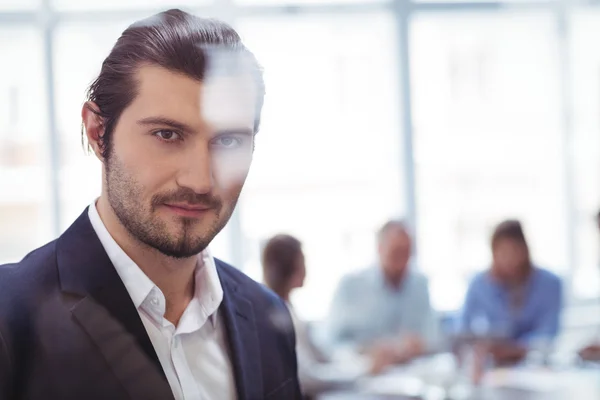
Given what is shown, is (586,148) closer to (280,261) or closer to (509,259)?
(509,259)

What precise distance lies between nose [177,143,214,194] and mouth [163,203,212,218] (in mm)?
12

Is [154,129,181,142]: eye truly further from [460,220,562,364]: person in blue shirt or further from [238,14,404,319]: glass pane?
[460,220,562,364]: person in blue shirt

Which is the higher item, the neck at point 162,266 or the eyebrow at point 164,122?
the eyebrow at point 164,122

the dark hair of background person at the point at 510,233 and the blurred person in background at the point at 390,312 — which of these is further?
the dark hair of background person at the point at 510,233

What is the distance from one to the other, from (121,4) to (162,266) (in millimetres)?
221

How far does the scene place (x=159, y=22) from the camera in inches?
22.5

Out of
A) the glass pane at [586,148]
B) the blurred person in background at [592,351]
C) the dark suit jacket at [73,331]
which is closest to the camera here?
the dark suit jacket at [73,331]

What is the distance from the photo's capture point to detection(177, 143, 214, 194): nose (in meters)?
0.55

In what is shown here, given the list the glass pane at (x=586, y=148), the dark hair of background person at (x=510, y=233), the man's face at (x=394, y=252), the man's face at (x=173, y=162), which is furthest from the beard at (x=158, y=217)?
the dark hair of background person at (x=510, y=233)

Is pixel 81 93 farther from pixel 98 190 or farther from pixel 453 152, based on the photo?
pixel 453 152

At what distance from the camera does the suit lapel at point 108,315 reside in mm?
558

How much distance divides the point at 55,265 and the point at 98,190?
0.22 ft

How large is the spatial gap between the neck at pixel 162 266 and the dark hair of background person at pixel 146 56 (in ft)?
0.19

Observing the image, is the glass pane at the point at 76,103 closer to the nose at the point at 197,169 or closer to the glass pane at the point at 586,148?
the nose at the point at 197,169
